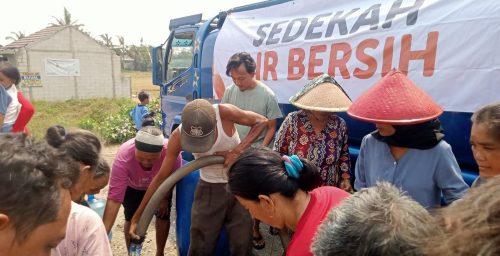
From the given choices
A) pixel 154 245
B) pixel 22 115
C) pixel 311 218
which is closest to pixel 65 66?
pixel 22 115

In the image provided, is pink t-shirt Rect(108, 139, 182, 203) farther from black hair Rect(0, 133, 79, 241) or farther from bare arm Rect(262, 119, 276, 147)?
black hair Rect(0, 133, 79, 241)

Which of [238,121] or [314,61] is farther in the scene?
[314,61]

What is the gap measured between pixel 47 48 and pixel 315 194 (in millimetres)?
19935

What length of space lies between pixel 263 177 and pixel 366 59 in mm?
1796

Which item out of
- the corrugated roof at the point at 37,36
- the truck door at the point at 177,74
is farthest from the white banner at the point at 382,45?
the corrugated roof at the point at 37,36

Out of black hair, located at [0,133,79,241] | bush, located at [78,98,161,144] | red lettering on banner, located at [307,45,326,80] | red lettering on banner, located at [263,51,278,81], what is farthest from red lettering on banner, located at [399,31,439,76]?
bush, located at [78,98,161,144]

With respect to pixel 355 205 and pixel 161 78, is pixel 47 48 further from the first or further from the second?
pixel 355 205

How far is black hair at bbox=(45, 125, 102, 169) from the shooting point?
5.59ft

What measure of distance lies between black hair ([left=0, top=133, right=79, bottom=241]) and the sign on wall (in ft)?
62.9

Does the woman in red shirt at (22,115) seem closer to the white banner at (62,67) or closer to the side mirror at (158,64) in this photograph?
the side mirror at (158,64)

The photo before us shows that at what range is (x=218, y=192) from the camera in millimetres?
2531

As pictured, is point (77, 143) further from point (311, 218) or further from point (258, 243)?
point (258, 243)

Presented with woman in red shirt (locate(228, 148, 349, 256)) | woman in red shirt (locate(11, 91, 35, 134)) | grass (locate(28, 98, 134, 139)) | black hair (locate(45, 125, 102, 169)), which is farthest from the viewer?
grass (locate(28, 98, 134, 139))

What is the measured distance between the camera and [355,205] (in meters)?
0.82
